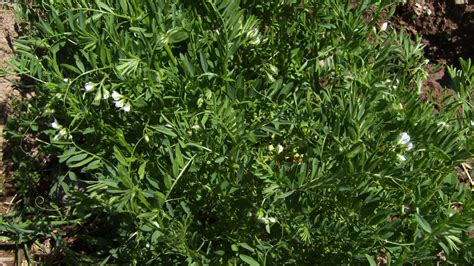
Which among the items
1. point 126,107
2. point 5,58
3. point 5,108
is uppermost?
point 126,107

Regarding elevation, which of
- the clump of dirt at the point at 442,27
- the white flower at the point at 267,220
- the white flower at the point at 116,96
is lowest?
the clump of dirt at the point at 442,27

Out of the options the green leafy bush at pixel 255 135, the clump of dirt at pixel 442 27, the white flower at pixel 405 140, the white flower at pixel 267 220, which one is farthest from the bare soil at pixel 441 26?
the white flower at pixel 267 220

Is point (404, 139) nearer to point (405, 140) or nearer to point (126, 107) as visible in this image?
point (405, 140)

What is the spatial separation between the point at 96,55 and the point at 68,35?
0.22 meters

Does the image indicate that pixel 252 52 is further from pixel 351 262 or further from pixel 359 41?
pixel 351 262

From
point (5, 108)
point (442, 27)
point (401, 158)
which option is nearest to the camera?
point (401, 158)

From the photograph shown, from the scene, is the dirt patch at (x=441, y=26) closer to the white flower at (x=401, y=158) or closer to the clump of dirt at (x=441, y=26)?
the clump of dirt at (x=441, y=26)

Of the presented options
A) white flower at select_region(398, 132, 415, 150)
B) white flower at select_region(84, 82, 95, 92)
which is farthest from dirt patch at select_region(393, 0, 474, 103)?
white flower at select_region(84, 82, 95, 92)

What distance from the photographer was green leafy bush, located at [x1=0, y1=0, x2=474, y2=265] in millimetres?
2365

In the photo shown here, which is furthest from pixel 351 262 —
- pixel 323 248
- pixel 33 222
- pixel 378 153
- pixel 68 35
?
pixel 33 222

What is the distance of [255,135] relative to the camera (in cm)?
249

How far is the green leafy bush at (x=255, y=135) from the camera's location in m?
2.37

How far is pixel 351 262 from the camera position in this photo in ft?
8.32

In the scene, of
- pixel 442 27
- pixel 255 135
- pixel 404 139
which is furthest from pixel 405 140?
pixel 442 27
